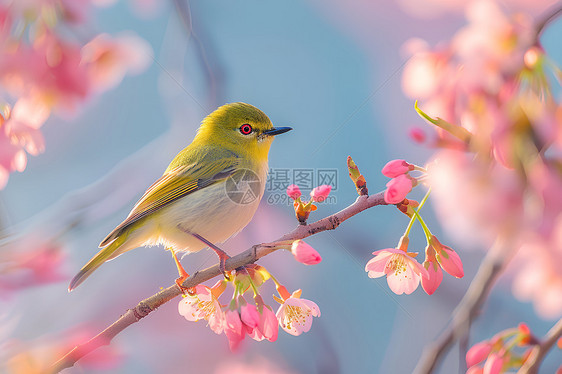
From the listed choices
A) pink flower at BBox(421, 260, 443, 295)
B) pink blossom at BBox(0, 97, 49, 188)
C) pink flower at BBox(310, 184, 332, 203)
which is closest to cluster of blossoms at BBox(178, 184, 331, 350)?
pink flower at BBox(310, 184, 332, 203)

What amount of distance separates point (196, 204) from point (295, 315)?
608mm

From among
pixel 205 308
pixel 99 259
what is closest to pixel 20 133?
pixel 99 259

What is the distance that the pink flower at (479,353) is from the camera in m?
1.06

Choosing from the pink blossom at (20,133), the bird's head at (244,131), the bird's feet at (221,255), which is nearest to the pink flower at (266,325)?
the bird's feet at (221,255)

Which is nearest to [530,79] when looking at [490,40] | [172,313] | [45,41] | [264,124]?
[490,40]

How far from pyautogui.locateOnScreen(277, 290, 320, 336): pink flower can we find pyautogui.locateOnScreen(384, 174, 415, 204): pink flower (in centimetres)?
36

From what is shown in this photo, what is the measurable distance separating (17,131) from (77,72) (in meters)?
0.24

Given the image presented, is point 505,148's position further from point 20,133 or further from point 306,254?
point 20,133

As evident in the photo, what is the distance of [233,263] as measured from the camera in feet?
3.74

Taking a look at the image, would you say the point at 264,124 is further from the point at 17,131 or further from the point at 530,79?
the point at 530,79

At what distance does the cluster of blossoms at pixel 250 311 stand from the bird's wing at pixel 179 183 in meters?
0.47

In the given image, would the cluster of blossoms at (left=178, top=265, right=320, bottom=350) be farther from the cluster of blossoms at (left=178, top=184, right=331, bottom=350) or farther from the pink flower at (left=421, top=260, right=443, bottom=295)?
the pink flower at (left=421, top=260, right=443, bottom=295)

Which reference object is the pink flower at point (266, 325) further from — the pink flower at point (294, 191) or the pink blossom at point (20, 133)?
the pink blossom at point (20, 133)

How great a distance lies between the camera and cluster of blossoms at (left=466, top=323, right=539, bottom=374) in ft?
3.30
